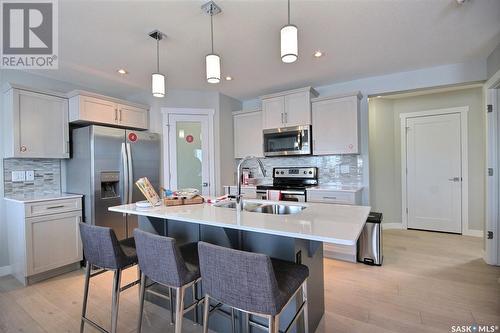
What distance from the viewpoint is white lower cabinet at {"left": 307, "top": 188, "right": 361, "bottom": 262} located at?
309cm

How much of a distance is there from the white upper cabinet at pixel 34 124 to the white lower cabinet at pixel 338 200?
326 centimetres

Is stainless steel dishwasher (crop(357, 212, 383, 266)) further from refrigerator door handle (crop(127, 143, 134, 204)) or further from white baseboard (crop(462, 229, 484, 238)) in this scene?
refrigerator door handle (crop(127, 143, 134, 204))

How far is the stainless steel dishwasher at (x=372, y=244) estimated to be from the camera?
2956mm

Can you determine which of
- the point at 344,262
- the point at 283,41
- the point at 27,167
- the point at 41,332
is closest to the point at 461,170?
the point at 344,262

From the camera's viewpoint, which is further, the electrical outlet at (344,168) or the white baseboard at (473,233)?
the white baseboard at (473,233)

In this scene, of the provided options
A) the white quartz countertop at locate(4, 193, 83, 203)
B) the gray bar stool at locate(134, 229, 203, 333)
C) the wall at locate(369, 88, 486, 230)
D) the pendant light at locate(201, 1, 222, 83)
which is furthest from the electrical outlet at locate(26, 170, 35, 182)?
the wall at locate(369, 88, 486, 230)

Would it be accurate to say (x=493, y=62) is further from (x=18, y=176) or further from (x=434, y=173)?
(x=18, y=176)

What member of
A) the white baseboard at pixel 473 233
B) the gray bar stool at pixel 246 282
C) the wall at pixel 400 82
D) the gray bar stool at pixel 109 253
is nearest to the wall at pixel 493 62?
the wall at pixel 400 82

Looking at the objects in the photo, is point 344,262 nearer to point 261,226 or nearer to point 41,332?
point 261,226

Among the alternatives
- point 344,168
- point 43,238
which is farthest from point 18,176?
point 344,168

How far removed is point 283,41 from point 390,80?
256 centimetres

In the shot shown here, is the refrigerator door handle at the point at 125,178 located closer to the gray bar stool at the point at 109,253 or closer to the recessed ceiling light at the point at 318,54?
the gray bar stool at the point at 109,253

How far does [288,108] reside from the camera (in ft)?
12.3

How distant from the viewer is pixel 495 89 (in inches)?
109
